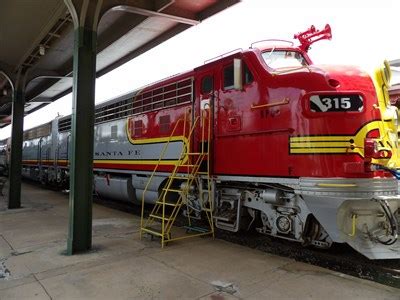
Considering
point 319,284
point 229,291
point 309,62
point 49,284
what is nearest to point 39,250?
point 49,284

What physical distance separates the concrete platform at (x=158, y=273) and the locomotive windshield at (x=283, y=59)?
10.2 ft

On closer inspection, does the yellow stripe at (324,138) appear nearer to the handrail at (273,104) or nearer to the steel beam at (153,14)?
the handrail at (273,104)

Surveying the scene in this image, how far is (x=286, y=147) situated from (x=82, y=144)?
3373 mm

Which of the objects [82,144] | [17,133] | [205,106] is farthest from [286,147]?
[17,133]

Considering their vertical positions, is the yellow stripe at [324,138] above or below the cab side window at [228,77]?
below

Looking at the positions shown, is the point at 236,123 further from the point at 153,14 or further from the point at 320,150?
the point at 153,14

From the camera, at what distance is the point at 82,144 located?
6309 millimetres

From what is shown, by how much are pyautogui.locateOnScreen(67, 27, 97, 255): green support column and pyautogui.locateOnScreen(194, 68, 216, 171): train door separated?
2026 mm

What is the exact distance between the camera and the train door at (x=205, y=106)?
694cm

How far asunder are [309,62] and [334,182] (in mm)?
2761

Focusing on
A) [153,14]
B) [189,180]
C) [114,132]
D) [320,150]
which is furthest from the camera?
[114,132]

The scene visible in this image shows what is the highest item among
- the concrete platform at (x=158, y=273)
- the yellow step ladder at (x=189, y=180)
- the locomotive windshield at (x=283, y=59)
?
the locomotive windshield at (x=283, y=59)

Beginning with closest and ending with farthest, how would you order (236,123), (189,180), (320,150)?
(320,150) < (236,123) < (189,180)

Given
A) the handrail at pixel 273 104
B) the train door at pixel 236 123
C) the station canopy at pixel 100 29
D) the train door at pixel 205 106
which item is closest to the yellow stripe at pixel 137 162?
the train door at pixel 205 106
